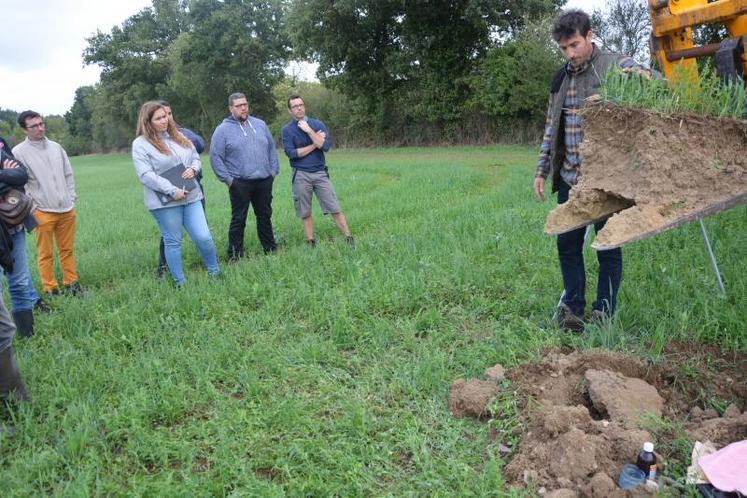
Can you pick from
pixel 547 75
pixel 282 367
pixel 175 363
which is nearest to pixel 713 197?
pixel 282 367

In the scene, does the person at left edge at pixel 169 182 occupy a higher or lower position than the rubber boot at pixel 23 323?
higher

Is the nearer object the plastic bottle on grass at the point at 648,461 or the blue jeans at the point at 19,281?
the plastic bottle on grass at the point at 648,461

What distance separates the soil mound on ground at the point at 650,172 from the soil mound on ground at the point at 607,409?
2.86 ft

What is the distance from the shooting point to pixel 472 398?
2.99 m

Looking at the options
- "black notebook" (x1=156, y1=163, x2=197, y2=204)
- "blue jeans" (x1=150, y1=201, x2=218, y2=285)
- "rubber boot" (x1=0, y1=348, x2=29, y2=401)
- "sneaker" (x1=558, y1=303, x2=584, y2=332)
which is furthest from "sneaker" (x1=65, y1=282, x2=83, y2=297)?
→ "sneaker" (x1=558, y1=303, x2=584, y2=332)

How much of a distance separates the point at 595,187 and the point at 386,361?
1.71m

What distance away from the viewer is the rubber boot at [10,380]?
318cm

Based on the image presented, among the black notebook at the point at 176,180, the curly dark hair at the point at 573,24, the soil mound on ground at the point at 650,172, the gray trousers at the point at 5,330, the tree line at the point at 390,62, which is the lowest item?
the gray trousers at the point at 5,330

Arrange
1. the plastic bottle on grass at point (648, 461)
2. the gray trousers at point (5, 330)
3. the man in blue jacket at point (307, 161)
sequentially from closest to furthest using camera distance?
1. the plastic bottle on grass at point (648, 461)
2. the gray trousers at point (5, 330)
3. the man in blue jacket at point (307, 161)

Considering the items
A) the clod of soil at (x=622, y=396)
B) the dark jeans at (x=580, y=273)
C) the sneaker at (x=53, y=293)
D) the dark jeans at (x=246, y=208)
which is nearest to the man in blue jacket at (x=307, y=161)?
the dark jeans at (x=246, y=208)

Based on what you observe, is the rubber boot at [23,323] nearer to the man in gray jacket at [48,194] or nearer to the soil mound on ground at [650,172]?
the man in gray jacket at [48,194]

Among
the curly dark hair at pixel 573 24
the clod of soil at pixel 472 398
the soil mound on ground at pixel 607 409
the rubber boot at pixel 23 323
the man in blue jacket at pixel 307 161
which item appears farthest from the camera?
the man in blue jacket at pixel 307 161

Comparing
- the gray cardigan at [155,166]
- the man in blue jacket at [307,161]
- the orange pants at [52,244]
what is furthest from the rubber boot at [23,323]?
the man in blue jacket at [307,161]

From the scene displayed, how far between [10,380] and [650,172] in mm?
3803
